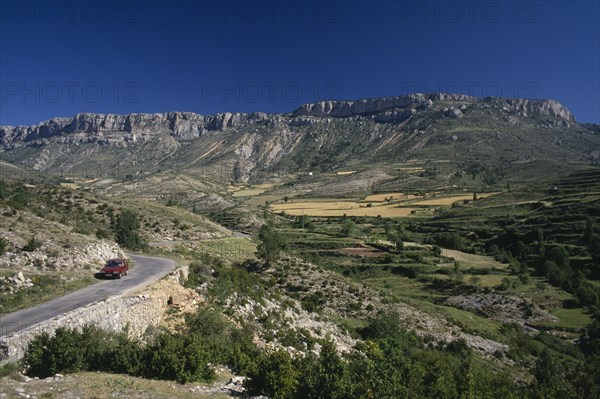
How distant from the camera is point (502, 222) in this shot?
357ft

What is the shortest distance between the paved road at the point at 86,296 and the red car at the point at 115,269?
0.37 meters

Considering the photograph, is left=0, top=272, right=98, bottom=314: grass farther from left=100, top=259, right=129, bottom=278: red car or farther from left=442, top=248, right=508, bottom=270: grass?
left=442, top=248, right=508, bottom=270: grass

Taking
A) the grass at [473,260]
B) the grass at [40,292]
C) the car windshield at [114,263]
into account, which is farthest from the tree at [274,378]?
the grass at [473,260]

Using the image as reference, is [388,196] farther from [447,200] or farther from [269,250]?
[269,250]

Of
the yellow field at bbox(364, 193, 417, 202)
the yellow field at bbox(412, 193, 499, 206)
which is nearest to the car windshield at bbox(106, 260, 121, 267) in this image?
the yellow field at bbox(412, 193, 499, 206)

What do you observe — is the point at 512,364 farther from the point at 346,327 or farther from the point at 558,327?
the point at 558,327

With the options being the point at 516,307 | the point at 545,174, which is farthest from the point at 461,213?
the point at 545,174

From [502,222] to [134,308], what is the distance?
112 metres

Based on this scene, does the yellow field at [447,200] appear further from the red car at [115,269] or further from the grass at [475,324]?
the red car at [115,269]

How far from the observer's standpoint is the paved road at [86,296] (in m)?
14.6

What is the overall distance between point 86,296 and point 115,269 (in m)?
4.17

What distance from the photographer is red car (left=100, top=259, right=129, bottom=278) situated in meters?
22.4

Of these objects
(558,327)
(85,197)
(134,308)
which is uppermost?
(85,197)

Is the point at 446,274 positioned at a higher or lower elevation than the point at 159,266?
lower
